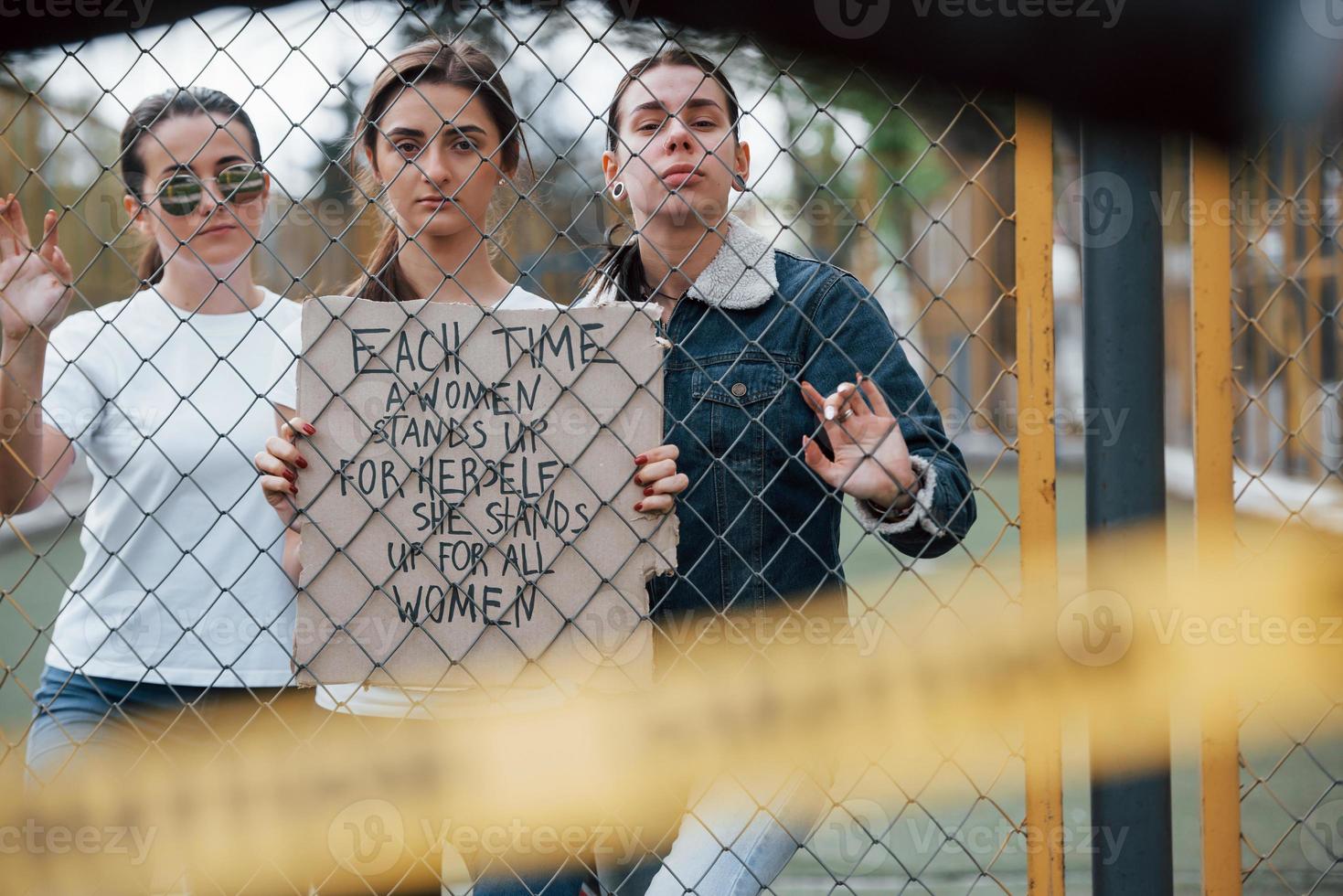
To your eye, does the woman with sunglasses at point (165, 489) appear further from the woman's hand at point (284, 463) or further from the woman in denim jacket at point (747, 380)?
the woman in denim jacket at point (747, 380)

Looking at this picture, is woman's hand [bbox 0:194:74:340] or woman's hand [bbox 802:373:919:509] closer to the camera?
woman's hand [bbox 802:373:919:509]

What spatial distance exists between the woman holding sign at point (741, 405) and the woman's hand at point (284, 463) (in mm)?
461

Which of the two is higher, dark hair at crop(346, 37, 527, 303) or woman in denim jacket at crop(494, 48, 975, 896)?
dark hair at crop(346, 37, 527, 303)

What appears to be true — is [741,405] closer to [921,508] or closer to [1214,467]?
[921,508]

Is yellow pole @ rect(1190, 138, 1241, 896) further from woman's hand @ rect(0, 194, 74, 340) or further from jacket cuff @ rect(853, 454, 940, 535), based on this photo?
woman's hand @ rect(0, 194, 74, 340)

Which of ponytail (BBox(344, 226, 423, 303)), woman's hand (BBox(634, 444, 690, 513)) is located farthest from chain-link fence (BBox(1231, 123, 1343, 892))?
ponytail (BBox(344, 226, 423, 303))

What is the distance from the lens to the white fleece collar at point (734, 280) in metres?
1.74

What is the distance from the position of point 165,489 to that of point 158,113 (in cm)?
62

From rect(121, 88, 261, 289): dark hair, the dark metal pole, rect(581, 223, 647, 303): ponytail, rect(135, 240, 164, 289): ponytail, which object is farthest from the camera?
rect(135, 240, 164, 289): ponytail

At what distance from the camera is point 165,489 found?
6.33 ft

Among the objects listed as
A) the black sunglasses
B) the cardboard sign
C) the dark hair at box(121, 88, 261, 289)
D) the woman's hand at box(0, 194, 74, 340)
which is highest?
the dark hair at box(121, 88, 261, 289)

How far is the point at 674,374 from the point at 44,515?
11889mm

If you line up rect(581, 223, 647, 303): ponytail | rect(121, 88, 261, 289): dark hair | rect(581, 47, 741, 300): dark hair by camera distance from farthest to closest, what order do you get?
rect(121, 88, 261, 289): dark hair, rect(581, 223, 647, 303): ponytail, rect(581, 47, 741, 300): dark hair

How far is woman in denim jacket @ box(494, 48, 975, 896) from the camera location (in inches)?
64.0
